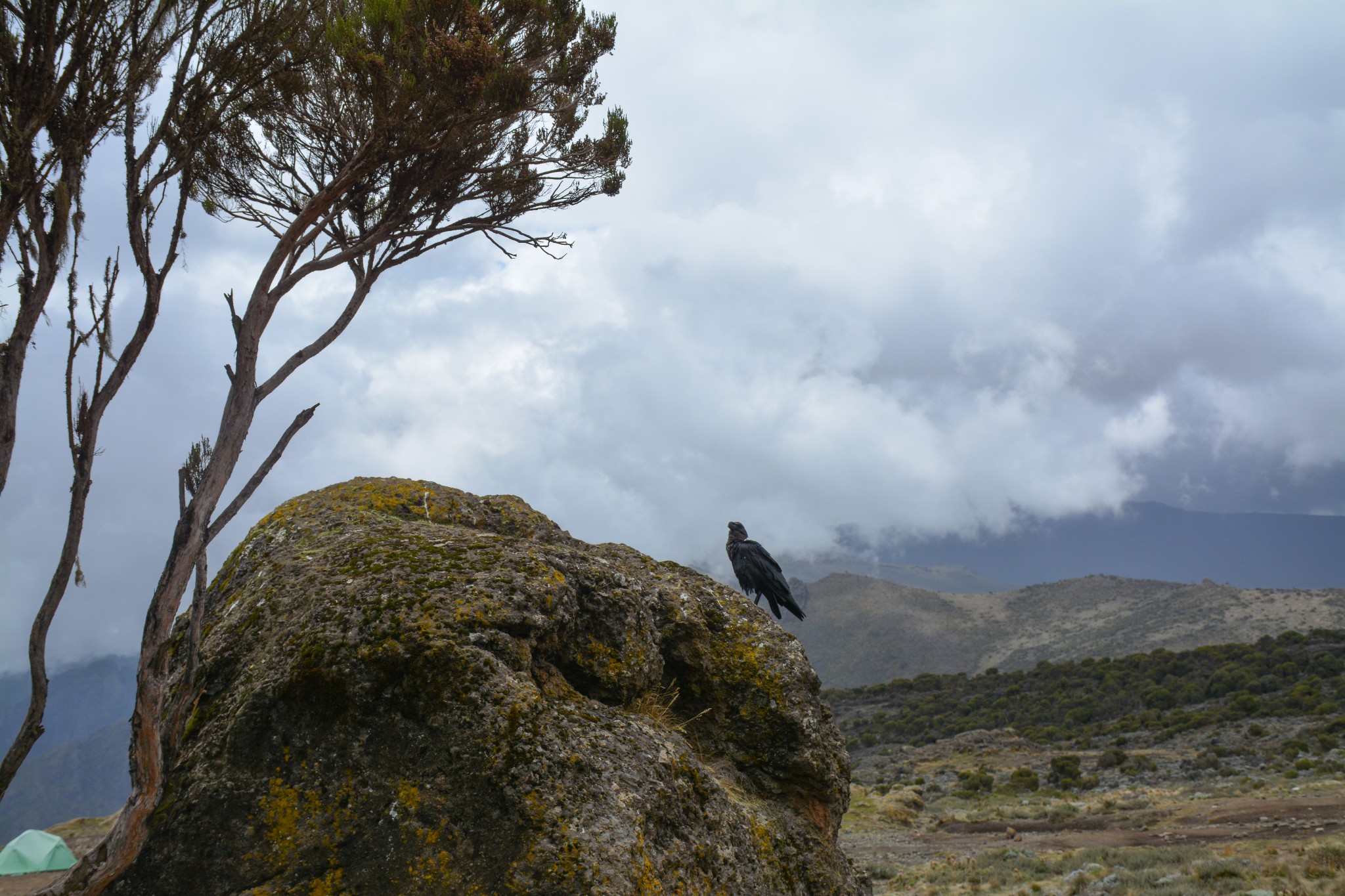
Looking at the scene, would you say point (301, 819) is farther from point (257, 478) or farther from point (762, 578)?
point (762, 578)

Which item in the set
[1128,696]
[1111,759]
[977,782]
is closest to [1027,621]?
[1128,696]

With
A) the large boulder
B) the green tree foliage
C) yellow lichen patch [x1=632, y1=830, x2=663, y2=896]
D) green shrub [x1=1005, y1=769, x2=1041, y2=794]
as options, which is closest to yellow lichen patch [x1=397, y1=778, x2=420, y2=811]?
the large boulder

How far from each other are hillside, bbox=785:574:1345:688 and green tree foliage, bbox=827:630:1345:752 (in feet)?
40.5

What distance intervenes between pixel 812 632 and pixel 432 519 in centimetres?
16719

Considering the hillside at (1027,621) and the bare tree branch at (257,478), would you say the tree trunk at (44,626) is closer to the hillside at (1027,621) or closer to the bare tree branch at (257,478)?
the bare tree branch at (257,478)

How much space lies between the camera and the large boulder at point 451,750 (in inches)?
151

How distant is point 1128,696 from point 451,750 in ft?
Result: 174

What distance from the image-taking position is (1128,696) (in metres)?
47.0

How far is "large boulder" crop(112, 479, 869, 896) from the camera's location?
12.6ft

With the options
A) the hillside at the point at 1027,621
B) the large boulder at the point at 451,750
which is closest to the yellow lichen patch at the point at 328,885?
the large boulder at the point at 451,750

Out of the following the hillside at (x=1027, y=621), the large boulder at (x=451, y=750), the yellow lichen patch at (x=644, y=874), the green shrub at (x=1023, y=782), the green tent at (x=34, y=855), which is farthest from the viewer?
the hillside at (x=1027, y=621)

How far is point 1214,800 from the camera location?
23281 millimetres

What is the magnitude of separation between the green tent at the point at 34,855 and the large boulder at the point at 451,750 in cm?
2282

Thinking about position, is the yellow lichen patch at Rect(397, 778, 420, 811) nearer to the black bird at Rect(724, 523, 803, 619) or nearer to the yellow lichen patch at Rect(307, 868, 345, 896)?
the yellow lichen patch at Rect(307, 868, 345, 896)
